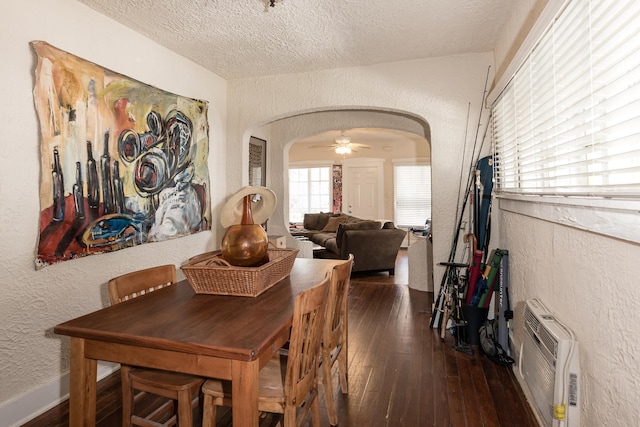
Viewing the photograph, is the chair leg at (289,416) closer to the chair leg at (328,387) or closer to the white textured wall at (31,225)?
the chair leg at (328,387)

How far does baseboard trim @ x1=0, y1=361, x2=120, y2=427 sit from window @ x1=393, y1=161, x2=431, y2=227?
7258mm

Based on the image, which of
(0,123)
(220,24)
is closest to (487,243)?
(220,24)

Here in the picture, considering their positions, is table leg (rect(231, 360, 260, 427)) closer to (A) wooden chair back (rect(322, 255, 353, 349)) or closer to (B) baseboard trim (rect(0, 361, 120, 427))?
(A) wooden chair back (rect(322, 255, 353, 349))

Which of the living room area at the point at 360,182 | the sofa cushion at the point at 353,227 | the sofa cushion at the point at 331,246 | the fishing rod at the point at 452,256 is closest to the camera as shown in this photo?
the fishing rod at the point at 452,256

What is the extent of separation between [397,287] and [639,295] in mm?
3887

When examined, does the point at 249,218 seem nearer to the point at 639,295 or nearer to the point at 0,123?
the point at 0,123

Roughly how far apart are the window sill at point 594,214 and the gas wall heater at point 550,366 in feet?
1.57

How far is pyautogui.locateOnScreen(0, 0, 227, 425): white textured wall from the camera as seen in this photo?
2.03m

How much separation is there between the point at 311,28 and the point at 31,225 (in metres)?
2.30

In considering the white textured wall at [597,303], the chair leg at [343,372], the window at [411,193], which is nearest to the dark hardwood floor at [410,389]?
the chair leg at [343,372]

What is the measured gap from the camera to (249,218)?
191cm

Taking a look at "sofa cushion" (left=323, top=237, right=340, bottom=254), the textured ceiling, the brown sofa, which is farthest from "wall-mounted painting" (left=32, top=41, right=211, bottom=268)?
"sofa cushion" (left=323, top=237, right=340, bottom=254)

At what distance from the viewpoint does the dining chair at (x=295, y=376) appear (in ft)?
4.57

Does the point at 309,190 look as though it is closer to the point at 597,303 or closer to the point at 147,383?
the point at 147,383
